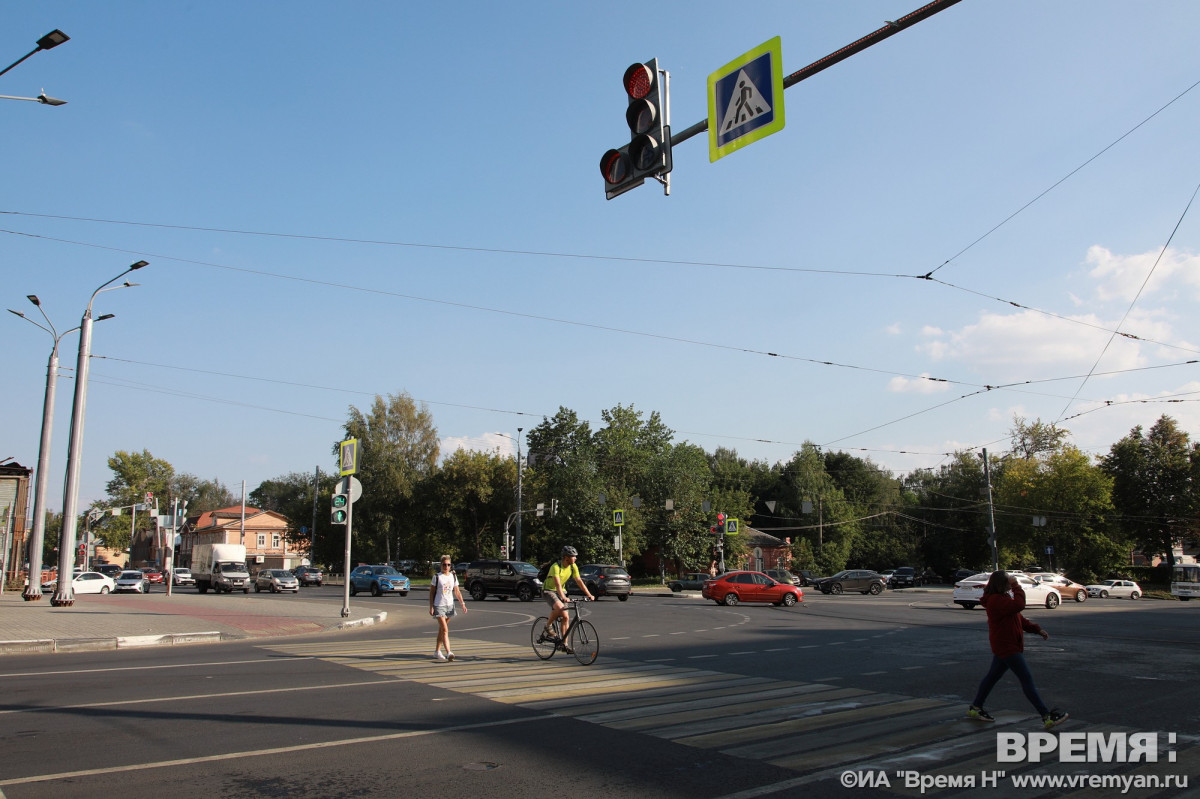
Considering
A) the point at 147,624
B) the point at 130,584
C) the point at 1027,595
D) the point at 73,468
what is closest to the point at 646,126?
the point at 147,624

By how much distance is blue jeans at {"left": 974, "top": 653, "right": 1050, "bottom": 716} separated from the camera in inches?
300

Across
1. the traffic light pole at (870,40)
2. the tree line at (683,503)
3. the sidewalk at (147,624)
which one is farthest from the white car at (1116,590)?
the traffic light pole at (870,40)

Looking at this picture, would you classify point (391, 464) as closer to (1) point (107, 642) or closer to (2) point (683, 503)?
(2) point (683, 503)

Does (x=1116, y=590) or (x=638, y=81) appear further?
(x=1116, y=590)

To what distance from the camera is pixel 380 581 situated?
4362cm

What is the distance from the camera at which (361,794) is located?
5.45 metres

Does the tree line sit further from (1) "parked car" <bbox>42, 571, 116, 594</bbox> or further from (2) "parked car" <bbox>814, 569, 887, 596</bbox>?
(1) "parked car" <bbox>42, 571, 116, 594</bbox>

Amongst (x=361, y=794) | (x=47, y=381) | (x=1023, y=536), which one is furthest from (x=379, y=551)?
(x=361, y=794)

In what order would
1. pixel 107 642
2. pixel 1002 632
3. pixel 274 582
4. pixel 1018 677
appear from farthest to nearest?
pixel 274 582 → pixel 107 642 → pixel 1002 632 → pixel 1018 677

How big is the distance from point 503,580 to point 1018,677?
2939 centimetres

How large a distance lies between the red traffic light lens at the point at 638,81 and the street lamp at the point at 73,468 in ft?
77.5

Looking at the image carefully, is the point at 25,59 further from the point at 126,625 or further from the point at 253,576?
the point at 253,576

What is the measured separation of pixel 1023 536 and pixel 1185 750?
72612 mm

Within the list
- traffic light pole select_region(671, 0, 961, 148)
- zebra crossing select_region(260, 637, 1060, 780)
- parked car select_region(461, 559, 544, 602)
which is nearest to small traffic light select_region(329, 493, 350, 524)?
zebra crossing select_region(260, 637, 1060, 780)
